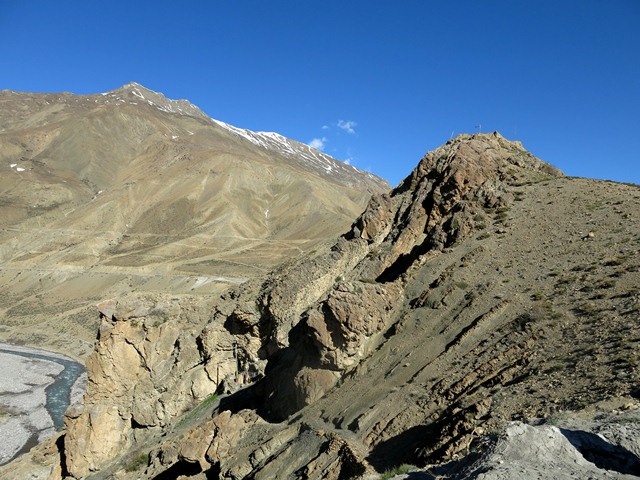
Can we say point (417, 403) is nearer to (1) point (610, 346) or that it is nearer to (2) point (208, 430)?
(1) point (610, 346)

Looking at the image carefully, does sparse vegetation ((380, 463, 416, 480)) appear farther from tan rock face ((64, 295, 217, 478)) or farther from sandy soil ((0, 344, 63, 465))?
sandy soil ((0, 344, 63, 465))

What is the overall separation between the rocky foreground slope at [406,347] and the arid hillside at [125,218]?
41760mm

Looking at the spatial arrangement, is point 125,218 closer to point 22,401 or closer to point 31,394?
point 31,394

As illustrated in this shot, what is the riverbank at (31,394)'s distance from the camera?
41594 millimetres

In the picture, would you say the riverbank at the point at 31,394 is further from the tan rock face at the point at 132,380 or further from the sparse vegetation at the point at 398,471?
the sparse vegetation at the point at 398,471

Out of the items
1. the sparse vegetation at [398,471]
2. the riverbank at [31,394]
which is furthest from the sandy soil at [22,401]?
the sparse vegetation at [398,471]

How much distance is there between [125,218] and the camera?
12925 cm

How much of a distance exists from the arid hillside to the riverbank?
4449 millimetres

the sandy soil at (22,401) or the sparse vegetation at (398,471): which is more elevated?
the sparse vegetation at (398,471)

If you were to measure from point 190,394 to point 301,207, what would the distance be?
110485 mm

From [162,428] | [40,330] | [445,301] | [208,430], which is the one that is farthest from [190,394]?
[40,330]

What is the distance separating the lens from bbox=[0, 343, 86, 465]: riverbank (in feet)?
136

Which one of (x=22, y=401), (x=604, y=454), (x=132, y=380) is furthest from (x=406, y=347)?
(x=22, y=401)

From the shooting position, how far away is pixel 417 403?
12.1 metres
